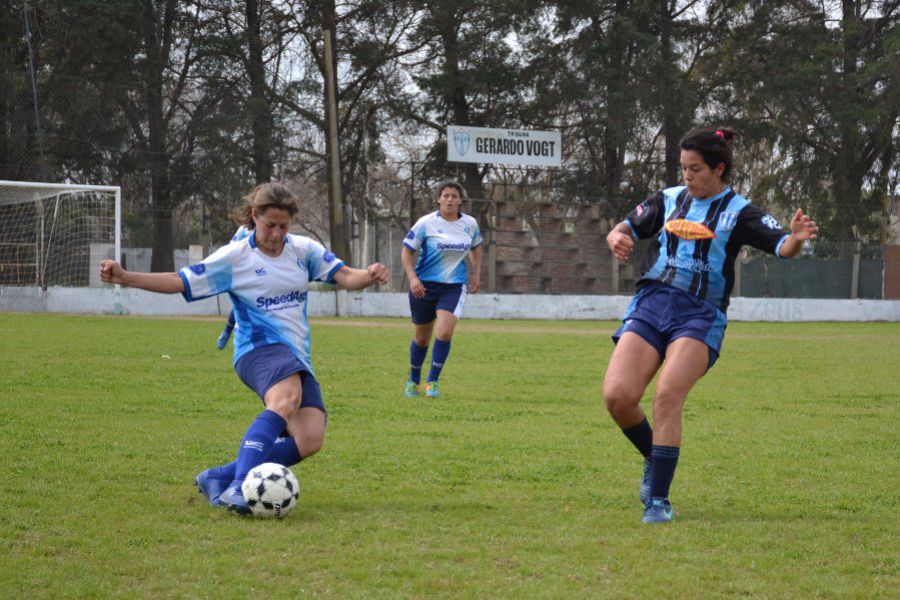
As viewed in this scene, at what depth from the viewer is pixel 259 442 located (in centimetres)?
517

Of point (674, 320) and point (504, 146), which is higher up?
point (504, 146)

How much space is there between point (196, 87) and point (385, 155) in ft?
19.2

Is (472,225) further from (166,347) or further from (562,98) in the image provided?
(562,98)

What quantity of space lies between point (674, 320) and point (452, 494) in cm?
140

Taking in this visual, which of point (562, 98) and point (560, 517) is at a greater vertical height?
point (562, 98)

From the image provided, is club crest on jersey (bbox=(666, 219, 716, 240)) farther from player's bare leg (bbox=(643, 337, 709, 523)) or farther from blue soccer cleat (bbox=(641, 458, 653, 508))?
blue soccer cleat (bbox=(641, 458, 653, 508))

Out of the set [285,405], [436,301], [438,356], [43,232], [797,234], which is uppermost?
[43,232]

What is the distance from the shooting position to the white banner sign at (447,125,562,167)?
27422 millimetres

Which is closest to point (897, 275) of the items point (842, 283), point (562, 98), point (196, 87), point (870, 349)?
point (842, 283)

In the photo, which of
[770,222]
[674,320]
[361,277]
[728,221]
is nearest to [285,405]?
[361,277]

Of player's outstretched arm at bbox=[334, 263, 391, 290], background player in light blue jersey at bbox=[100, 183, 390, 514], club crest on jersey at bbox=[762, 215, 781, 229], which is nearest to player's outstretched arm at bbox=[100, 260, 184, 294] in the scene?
background player in light blue jersey at bbox=[100, 183, 390, 514]

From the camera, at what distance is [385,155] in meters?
32.6

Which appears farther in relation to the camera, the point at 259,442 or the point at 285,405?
the point at 285,405

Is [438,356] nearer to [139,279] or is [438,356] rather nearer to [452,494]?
[452,494]
